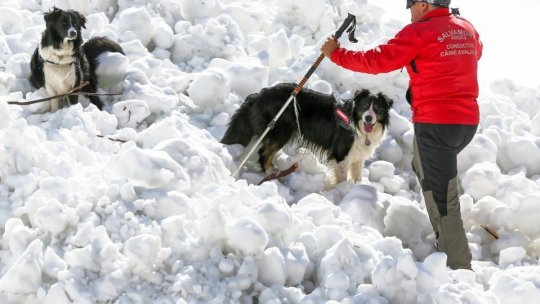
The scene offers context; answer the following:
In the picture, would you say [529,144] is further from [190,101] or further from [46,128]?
[46,128]

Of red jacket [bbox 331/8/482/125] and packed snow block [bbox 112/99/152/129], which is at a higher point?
red jacket [bbox 331/8/482/125]

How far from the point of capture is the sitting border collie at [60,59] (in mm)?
5000

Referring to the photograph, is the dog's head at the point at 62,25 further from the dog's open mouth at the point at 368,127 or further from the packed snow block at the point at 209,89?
the dog's open mouth at the point at 368,127

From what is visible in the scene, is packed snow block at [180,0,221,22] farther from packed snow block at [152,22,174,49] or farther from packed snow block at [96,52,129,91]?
packed snow block at [96,52,129,91]

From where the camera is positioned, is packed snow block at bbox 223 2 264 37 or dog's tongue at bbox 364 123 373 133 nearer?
dog's tongue at bbox 364 123 373 133

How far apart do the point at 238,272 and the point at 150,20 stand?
153 inches

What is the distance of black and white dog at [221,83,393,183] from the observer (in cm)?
496

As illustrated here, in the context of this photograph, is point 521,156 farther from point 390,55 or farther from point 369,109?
point 390,55

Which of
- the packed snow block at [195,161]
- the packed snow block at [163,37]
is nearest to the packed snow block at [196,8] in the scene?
the packed snow block at [163,37]

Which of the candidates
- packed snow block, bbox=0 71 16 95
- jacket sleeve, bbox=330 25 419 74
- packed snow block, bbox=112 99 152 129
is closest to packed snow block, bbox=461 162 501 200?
jacket sleeve, bbox=330 25 419 74

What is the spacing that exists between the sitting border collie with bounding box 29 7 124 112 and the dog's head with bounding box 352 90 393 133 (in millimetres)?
2159

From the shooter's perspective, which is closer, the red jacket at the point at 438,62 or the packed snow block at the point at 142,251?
the packed snow block at the point at 142,251

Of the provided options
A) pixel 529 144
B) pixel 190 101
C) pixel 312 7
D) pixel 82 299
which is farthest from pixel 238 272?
pixel 312 7

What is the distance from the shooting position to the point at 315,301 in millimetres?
2924
